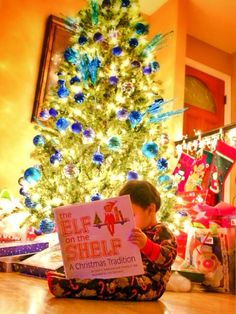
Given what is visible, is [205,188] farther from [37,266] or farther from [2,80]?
[2,80]

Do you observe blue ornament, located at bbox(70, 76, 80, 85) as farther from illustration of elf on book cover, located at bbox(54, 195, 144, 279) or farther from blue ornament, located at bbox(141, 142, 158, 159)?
illustration of elf on book cover, located at bbox(54, 195, 144, 279)

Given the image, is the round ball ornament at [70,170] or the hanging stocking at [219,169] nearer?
the round ball ornament at [70,170]

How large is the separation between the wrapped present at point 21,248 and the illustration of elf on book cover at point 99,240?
810 millimetres

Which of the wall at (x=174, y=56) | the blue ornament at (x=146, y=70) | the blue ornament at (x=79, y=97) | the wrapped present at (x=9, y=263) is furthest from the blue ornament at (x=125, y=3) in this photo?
the wrapped present at (x=9, y=263)

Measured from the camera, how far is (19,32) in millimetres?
2980

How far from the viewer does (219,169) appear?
90.9 inches

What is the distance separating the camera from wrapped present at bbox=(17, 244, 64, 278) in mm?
1645

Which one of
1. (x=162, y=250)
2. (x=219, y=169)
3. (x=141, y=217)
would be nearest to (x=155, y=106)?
(x=219, y=169)

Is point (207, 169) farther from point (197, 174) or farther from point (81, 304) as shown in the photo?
point (81, 304)

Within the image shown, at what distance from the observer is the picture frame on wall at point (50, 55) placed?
2969mm

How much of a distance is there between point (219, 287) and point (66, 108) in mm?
1332

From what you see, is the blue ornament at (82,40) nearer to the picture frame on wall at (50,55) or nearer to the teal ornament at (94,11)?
the teal ornament at (94,11)

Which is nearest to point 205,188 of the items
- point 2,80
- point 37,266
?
point 37,266

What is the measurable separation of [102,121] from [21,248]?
85cm
